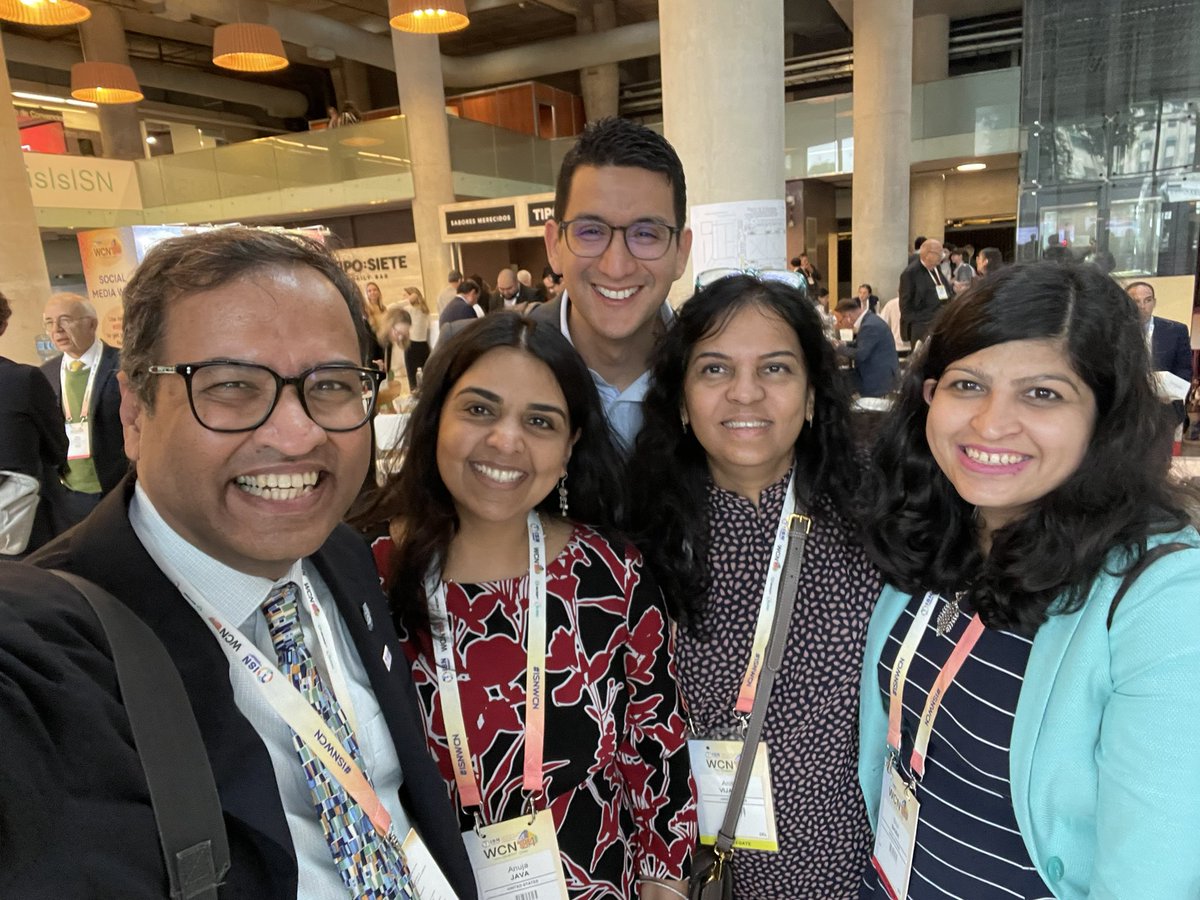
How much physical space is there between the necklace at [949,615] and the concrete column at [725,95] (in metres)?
2.73

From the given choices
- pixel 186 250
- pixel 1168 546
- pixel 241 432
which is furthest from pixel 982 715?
pixel 186 250

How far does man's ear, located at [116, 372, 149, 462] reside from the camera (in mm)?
1021

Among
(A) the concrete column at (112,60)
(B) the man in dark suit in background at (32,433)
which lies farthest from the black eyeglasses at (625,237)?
(A) the concrete column at (112,60)

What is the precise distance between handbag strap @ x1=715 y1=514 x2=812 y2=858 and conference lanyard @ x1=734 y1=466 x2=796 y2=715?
0.01 metres

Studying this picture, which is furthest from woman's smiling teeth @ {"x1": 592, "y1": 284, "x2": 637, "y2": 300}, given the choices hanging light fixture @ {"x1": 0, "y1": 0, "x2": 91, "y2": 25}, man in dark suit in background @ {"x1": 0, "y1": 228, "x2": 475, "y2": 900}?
hanging light fixture @ {"x1": 0, "y1": 0, "x2": 91, "y2": 25}

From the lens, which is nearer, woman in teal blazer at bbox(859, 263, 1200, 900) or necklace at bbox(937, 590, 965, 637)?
woman in teal blazer at bbox(859, 263, 1200, 900)

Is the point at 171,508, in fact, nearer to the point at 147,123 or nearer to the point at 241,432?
the point at 241,432

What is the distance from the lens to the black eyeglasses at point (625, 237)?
2.07 m

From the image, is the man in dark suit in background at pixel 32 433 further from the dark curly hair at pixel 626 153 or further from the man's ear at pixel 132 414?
the man's ear at pixel 132 414

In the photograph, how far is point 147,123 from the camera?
62.7 feet

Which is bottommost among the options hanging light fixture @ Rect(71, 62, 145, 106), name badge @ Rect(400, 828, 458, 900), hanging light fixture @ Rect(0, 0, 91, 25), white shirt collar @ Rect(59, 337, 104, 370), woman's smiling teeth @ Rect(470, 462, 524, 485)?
name badge @ Rect(400, 828, 458, 900)

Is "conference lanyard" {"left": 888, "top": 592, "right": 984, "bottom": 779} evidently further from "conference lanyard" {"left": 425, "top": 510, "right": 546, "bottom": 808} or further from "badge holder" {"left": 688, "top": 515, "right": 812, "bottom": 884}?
"conference lanyard" {"left": 425, "top": 510, "right": 546, "bottom": 808}

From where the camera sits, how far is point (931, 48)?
47.9 feet

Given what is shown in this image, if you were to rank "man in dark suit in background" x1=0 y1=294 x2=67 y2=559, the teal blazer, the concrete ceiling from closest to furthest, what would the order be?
the teal blazer
"man in dark suit in background" x1=0 y1=294 x2=67 y2=559
the concrete ceiling
